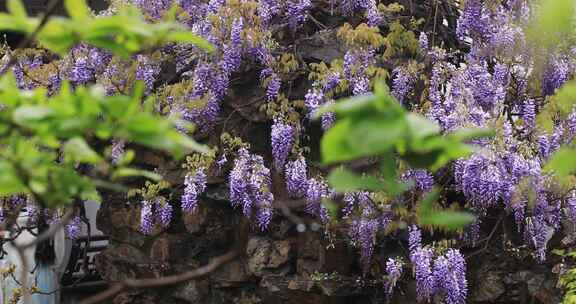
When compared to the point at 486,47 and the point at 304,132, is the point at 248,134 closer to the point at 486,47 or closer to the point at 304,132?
the point at 304,132

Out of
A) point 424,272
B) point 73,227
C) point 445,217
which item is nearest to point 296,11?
point 424,272

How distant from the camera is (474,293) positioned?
5.89 meters

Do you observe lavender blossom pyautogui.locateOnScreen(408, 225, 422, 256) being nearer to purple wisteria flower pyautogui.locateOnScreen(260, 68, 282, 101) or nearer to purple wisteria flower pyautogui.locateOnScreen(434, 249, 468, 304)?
purple wisteria flower pyautogui.locateOnScreen(434, 249, 468, 304)

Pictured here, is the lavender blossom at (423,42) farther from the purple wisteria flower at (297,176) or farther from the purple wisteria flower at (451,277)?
the purple wisteria flower at (451,277)

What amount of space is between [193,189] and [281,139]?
2.66 feet

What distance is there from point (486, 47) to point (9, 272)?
15.6 feet

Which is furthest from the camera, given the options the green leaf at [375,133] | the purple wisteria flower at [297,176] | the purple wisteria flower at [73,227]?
the purple wisteria flower at [73,227]

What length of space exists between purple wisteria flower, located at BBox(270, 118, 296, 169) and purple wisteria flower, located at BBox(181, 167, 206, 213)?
629 mm

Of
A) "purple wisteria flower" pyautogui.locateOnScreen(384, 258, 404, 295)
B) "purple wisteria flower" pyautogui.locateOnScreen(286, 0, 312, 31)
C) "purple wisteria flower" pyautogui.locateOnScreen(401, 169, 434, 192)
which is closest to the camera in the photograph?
"purple wisteria flower" pyautogui.locateOnScreen(401, 169, 434, 192)

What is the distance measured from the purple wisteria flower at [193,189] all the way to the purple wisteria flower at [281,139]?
629 millimetres

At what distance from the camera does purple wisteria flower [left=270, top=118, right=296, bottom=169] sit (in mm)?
6035

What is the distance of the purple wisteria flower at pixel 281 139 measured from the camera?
604 cm

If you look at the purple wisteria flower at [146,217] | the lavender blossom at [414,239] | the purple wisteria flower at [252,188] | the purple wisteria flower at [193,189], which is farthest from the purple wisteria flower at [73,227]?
the lavender blossom at [414,239]

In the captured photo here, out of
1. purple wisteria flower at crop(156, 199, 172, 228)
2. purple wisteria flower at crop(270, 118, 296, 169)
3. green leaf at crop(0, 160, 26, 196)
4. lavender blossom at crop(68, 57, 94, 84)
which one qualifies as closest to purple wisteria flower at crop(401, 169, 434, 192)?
purple wisteria flower at crop(270, 118, 296, 169)
